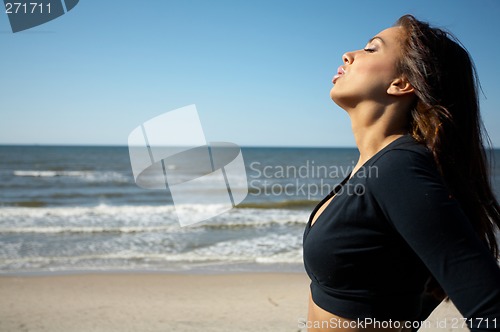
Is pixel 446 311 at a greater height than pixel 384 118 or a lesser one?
lesser

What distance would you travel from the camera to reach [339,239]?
1.10 m

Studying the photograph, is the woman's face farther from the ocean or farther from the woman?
the ocean

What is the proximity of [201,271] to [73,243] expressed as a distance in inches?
143

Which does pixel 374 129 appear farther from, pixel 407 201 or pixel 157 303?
pixel 157 303

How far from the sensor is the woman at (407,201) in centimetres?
88

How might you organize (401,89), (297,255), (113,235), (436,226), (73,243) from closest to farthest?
(436,226), (401,89), (297,255), (73,243), (113,235)

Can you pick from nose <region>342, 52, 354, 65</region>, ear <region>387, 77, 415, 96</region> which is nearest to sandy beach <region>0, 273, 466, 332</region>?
nose <region>342, 52, 354, 65</region>

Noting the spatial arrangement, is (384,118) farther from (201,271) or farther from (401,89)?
(201,271)

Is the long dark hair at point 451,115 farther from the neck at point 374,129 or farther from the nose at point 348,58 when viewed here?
the nose at point 348,58

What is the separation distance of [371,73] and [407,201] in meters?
0.47

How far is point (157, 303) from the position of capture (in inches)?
218

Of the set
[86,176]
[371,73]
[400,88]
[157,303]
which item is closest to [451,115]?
[400,88]

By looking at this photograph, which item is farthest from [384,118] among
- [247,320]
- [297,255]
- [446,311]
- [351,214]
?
[297,255]

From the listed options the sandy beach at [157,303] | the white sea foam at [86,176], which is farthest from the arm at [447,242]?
the white sea foam at [86,176]
